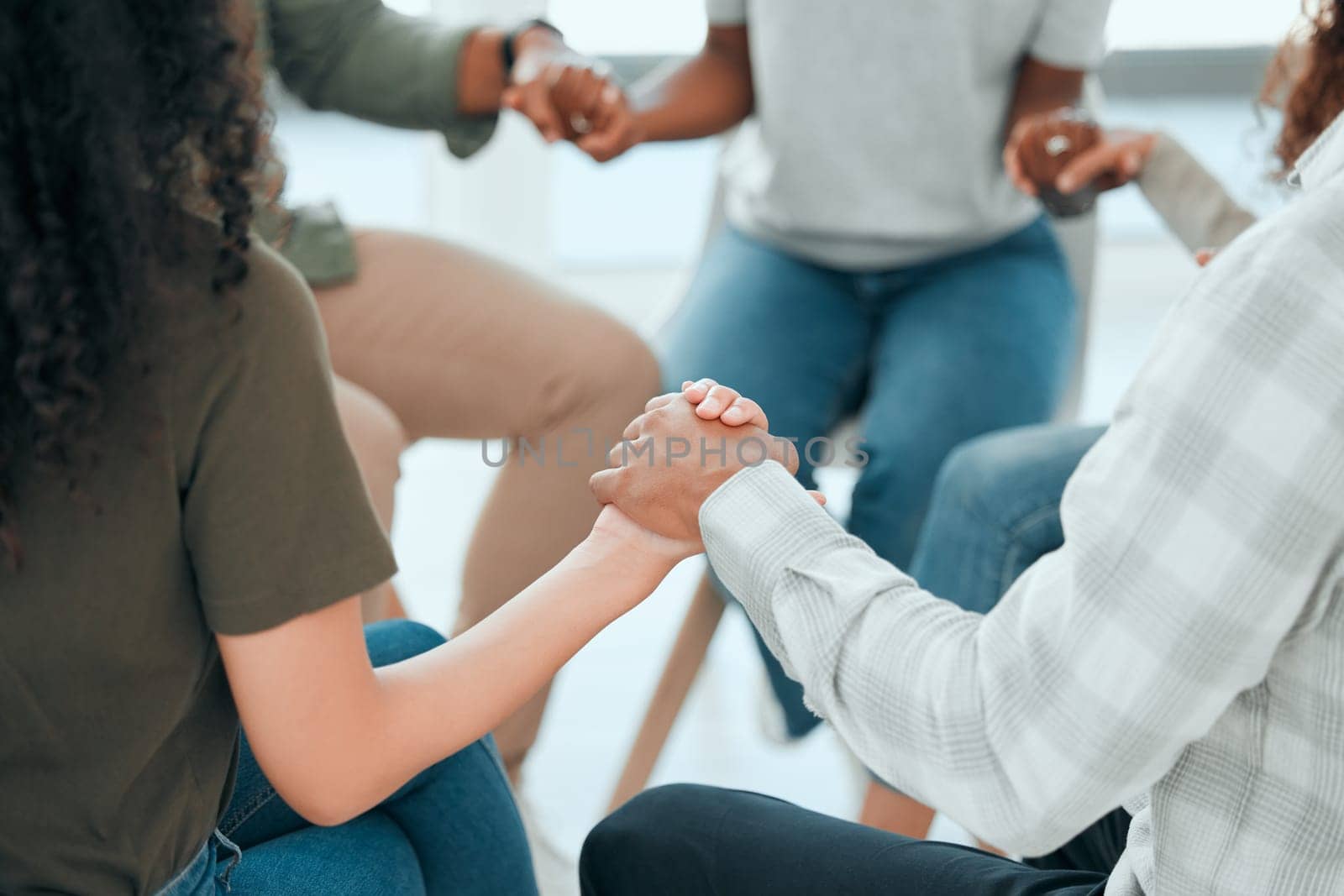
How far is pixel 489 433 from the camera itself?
1359mm

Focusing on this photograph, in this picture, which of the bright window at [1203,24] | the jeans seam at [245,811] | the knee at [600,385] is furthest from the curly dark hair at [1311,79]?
the bright window at [1203,24]

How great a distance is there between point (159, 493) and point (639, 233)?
122 inches

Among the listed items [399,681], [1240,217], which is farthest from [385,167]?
[399,681]

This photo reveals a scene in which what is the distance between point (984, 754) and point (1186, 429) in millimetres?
170

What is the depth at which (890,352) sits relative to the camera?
145 cm

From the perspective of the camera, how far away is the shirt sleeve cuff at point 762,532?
69 cm

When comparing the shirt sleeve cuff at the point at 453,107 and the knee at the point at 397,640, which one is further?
the shirt sleeve cuff at the point at 453,107

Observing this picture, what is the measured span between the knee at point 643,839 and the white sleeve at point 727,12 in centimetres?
99

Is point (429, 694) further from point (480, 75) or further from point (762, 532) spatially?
point (480, 75)

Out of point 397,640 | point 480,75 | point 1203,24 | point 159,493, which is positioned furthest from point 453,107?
point 1203,24

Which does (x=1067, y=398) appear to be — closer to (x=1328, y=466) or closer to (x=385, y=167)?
(x=1328, y=466)

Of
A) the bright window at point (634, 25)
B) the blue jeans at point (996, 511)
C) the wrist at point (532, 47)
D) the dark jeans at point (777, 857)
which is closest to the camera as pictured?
the dark jeans at point (777, 857)

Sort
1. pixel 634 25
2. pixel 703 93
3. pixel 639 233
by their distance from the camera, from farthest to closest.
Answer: pixel 639 233, pixel 634 25, pixel 703 93

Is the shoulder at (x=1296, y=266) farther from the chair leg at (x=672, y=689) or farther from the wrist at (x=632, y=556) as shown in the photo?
the chair leg at (x=672, y=689)
